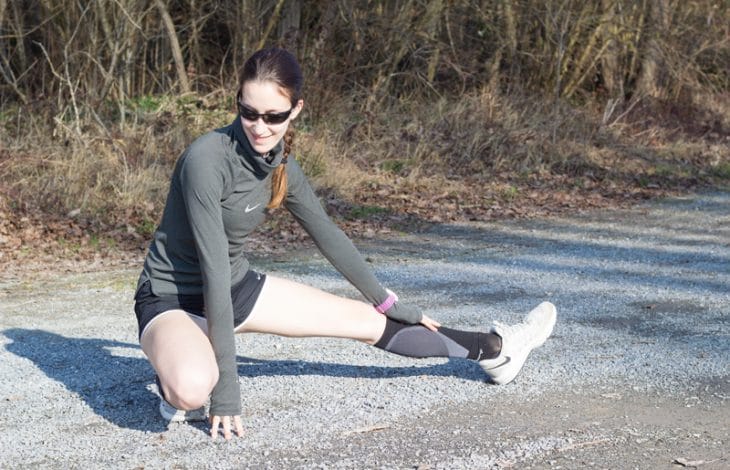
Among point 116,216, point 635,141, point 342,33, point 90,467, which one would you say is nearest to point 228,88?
point 342,33

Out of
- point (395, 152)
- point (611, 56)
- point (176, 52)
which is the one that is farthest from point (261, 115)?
point (611, 56)

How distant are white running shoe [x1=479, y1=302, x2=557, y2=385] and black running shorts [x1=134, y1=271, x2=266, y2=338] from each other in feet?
3.68

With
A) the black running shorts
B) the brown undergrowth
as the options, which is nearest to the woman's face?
the black running shorts

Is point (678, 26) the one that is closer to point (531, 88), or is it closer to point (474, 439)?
point (531, 88)

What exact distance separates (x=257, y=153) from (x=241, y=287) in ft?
2.23

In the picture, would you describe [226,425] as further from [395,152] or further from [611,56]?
[611,56]

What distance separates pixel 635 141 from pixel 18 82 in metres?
9.52

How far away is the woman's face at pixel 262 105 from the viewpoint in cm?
397

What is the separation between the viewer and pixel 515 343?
4773 mm

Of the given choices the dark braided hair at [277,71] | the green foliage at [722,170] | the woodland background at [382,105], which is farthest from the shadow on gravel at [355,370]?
the green foliage at [722,170]

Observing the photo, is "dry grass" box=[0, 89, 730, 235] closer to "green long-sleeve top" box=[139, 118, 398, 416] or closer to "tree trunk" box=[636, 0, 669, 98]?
"tree trunk" box=[636, 0, 669, 98]

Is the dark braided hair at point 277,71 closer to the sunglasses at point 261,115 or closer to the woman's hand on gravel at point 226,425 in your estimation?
the sunglasses at point 261,115

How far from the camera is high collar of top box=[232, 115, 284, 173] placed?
4.09 meters

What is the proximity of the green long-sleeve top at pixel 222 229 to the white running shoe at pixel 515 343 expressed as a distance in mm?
613
